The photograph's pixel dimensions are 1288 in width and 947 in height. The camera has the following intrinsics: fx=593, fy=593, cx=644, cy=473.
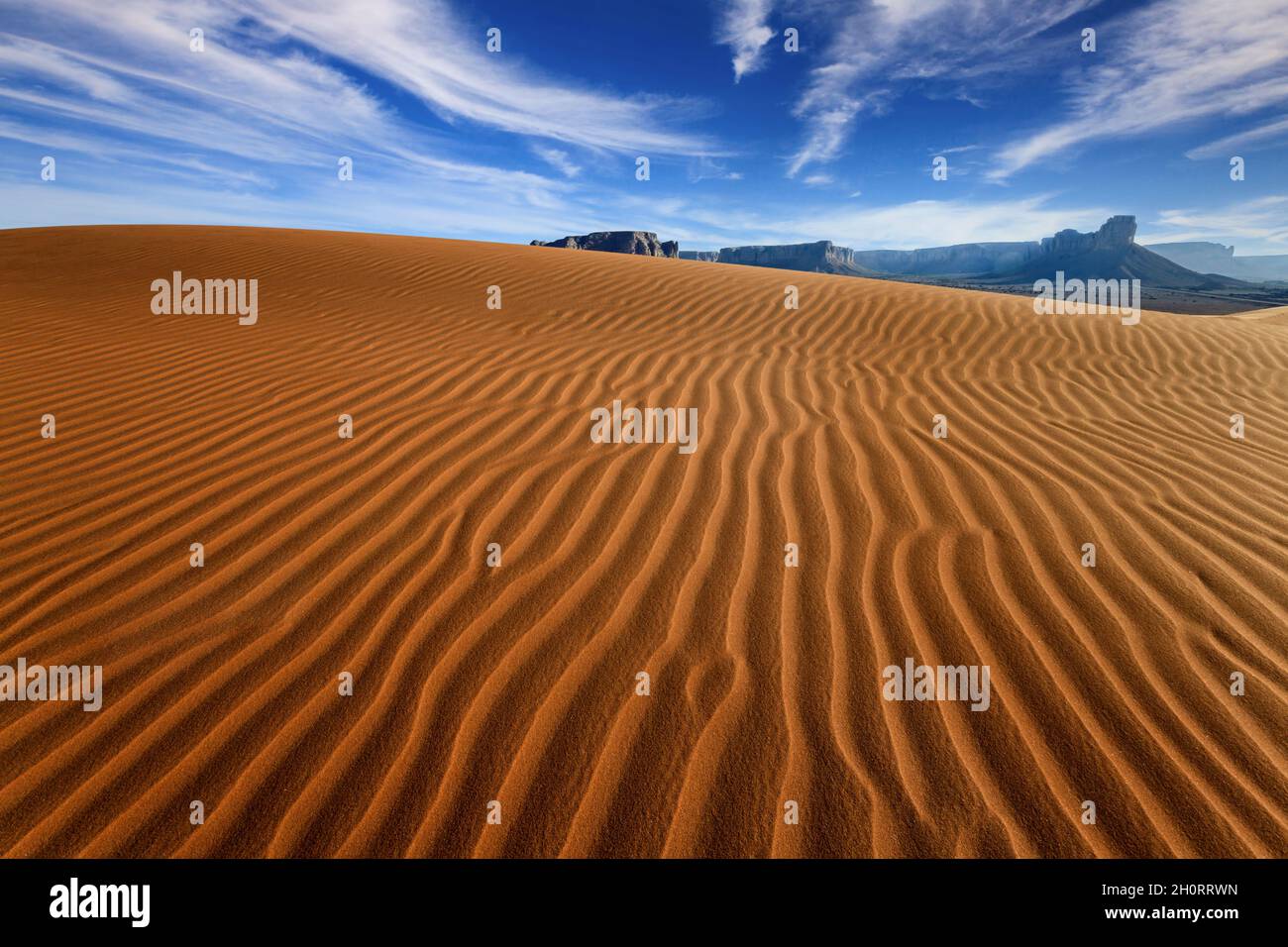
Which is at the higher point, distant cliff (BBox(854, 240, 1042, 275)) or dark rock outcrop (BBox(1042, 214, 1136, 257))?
distant cliff (BBox(854, 240, 1042, 275))

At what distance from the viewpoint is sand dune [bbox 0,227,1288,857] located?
1.68 meters

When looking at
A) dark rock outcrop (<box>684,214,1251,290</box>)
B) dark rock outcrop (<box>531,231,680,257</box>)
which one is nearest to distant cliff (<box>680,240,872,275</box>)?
dark rock outcrop (<box>684,214,1251,290</box>)

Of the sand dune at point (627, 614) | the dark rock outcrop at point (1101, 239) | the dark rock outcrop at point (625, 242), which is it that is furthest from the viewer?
the dark rock outcrop at point (1101, 239)

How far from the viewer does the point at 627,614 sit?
7.82 ft

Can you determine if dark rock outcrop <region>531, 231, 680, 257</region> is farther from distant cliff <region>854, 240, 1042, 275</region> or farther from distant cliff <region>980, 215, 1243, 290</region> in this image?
distant cliff <region>854, 240, 1042, 275</region>

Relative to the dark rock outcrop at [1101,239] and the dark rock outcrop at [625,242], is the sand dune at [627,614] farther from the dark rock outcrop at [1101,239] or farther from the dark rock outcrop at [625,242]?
the dark rock outcrop at [1101,239]

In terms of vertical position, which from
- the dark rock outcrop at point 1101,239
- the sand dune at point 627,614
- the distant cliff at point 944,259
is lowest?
the sand dune at point 627,614

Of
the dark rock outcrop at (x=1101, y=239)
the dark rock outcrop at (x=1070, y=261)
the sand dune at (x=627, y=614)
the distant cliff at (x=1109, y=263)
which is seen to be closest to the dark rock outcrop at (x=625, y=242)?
the dark rock outcrop at (x=1070, y=261)

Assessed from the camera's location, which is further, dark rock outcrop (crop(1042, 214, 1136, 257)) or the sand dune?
dark rock outcrop (crop(1042, 214, 1136, 257))

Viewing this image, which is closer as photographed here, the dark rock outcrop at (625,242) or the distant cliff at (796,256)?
the dark rock outcrop at (625,242)

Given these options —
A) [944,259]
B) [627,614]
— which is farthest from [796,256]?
[627,614]

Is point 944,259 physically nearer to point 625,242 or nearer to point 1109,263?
point 1109,263

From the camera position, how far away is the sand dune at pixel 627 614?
66.0 inches
